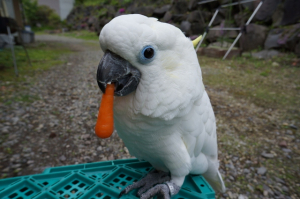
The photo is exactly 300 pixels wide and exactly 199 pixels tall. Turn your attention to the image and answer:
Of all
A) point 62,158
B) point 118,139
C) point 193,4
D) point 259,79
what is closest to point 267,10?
point 193,4

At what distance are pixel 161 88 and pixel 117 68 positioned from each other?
0.21 m

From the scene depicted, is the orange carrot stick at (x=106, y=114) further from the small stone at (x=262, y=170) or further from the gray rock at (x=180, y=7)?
the gray rock at (x=180, y=7)

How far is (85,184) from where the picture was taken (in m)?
1.20

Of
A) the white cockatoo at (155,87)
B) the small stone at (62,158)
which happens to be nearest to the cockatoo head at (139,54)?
the white cockatoo at (155,87)

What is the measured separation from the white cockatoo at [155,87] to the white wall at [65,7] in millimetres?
26224

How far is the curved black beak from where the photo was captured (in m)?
0.81

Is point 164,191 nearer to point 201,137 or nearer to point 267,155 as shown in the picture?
point 201,137

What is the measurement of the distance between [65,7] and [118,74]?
87.7 ft

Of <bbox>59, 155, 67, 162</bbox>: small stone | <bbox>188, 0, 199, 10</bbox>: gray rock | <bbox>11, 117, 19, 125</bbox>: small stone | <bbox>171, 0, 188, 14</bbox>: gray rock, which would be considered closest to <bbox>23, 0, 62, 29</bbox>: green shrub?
<bbox>171, 0, 188, 14</bbox>: gray rock

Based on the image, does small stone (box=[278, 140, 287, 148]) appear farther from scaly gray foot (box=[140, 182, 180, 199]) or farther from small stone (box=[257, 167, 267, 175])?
scaly gray foot (box=[140, 182, 180, 199])

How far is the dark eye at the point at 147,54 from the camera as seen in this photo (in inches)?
30.9

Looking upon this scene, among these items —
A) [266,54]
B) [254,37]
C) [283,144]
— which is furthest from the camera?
[254,37]

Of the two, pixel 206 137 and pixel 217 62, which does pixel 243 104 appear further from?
pixel 217 62

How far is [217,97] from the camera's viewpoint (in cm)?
345
